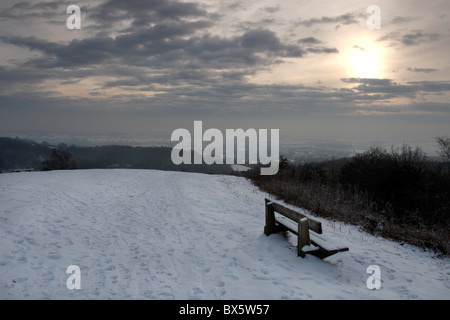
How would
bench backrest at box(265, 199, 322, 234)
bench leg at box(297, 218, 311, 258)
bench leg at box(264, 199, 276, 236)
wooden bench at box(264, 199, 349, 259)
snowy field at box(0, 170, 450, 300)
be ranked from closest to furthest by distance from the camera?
snowy field at box(0, 170, 450, 300) → wooden bench at box(264, 199, 349, 259) → bench backrest at box(265, 199, 322, 234) → bench leg at box(297, 218, 311, 258) → bench leg at box(264, 199, 276, 236)

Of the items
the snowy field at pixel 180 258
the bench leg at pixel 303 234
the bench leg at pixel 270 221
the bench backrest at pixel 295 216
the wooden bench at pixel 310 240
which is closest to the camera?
the snowy field at pixel 180 258

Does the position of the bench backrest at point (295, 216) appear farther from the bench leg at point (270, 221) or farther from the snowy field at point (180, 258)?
the snowy field at point (180, 258)

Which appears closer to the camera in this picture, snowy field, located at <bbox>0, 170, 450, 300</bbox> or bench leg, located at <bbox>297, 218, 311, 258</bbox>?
snowy field, located at <bbox>0, 170, 450, 300</bbox>

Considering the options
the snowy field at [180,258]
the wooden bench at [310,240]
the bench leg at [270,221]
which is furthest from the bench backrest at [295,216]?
the snowy field at [180,258]

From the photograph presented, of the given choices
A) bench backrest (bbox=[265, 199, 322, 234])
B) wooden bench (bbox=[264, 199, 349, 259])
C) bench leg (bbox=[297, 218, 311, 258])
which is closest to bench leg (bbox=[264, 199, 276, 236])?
bench backrest (bbox=[265, 199, 322, 234])

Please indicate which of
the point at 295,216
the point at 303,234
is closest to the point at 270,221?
the point at 295,216

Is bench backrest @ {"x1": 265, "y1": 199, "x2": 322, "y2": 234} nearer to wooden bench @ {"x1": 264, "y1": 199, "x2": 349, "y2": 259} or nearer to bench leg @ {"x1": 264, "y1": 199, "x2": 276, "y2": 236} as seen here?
wooden bench @ {"x1": 264, "y1": 199, "x2": 349, "y2": 259}

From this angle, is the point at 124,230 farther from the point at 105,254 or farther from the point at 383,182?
the point at 383,182

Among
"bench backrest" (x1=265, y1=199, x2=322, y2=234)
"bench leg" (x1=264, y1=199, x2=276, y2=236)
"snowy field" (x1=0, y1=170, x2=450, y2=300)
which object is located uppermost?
"bench backrest" (x1=265, y1=199, x2=322, y2=234)

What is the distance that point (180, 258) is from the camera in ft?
21.8

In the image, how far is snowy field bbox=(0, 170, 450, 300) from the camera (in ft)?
16.9

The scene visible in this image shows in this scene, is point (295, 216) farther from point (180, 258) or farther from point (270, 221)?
point (180, 258)

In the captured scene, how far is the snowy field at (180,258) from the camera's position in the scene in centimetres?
516
